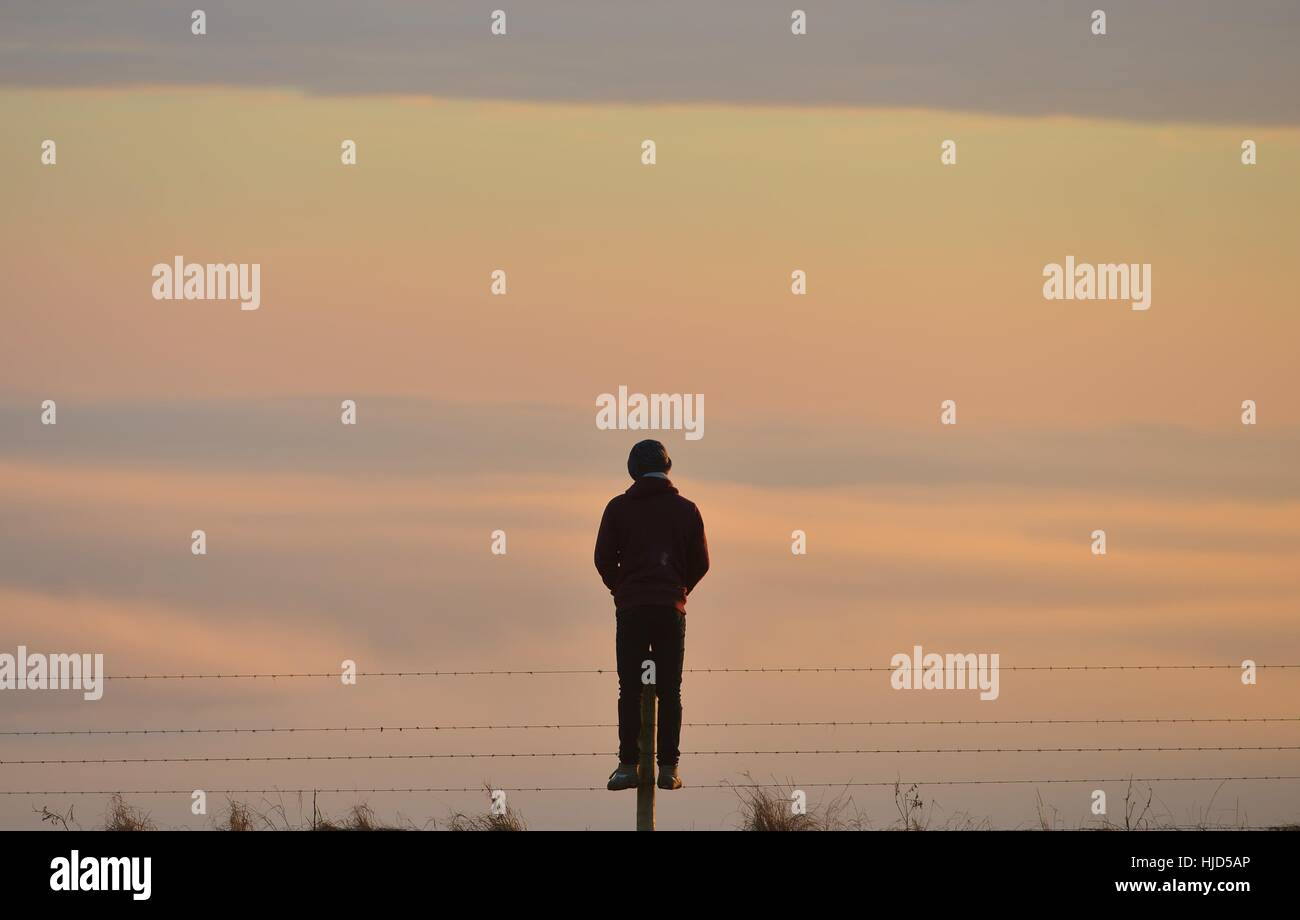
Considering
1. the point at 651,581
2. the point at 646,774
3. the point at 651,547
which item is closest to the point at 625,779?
the point at 646,774

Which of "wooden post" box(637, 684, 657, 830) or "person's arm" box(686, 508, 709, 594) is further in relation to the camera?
"person's arm" box(686, 508, 709, 594)

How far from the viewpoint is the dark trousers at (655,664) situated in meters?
13.2

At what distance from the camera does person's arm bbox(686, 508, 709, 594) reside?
44.4 ft

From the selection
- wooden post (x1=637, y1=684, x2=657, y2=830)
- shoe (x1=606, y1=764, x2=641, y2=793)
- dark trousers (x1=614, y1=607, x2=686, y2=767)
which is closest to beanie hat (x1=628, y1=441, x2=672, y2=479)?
dark trousers (x1=614, y1=607, x2=686, y2=767)

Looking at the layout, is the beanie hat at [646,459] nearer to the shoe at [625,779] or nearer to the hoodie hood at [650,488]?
the hoodie hood at [650,488]

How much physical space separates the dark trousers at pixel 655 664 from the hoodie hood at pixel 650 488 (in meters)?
0.74

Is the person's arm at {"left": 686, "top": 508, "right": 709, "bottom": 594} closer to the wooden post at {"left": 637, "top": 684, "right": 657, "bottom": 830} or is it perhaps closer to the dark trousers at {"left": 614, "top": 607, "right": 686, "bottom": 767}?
the dark trousers at {"left": 614, "top": 607, "right": 686, "bottom": 767}

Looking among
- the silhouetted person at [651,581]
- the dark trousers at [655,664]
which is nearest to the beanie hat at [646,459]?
the silhouetted person at [651,581]

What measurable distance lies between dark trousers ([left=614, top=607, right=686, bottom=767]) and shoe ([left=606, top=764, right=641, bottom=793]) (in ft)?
0.50

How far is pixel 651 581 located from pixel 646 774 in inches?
50.5

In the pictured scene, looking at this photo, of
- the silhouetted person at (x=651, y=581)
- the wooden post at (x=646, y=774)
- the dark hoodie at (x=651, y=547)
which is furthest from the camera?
the dark hoodie at (x=651, y=547)

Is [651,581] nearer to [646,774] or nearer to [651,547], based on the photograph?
[651,547]

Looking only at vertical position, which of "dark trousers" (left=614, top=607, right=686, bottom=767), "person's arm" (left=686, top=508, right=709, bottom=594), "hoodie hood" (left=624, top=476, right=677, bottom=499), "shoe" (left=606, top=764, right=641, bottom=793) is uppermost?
"hoodie hood" (left=624, top=476, right=677, bottom=499)
